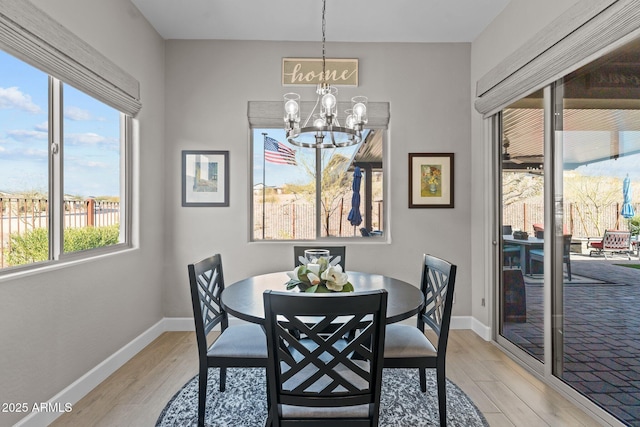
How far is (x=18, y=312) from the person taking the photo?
1831mm

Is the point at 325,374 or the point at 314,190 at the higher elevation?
the point at 314,190

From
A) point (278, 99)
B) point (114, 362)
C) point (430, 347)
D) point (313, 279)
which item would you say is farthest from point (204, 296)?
point (278, 99)

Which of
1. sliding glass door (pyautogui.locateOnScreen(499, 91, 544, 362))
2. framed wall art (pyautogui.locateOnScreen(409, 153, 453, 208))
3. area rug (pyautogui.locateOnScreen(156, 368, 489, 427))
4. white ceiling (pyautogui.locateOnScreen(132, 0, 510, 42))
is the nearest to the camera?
area rug (pyautogui.locateOnScreen(156, 368, 489, 427))

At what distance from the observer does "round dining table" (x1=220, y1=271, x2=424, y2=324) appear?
1685 millimetres

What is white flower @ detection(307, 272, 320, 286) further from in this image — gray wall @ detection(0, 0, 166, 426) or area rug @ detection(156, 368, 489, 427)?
gray wall @ detection(0, 0, 166, 426)

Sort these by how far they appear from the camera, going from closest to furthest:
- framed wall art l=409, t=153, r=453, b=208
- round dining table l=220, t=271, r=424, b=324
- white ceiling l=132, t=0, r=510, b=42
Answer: round dining table l=220, t=271, r=424, b=324 → white ceiling l=132, t=0, r=510, b=42 → framed wall art l=409, t=153, r=453, b=208

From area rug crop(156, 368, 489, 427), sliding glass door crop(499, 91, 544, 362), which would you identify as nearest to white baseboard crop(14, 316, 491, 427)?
sliding glass door crop(499, 91, 544, 362)

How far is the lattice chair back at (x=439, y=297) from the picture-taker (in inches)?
77.3

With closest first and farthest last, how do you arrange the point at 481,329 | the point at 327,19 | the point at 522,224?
the point at 522,224
the point at 327,19
the point at 481,329

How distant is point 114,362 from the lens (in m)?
2.70

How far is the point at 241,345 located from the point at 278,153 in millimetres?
2193

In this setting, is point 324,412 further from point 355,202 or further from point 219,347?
point 355,202

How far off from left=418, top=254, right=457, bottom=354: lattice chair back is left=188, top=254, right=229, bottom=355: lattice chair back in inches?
49.4

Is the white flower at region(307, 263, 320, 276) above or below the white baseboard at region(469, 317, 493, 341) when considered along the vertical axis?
above
